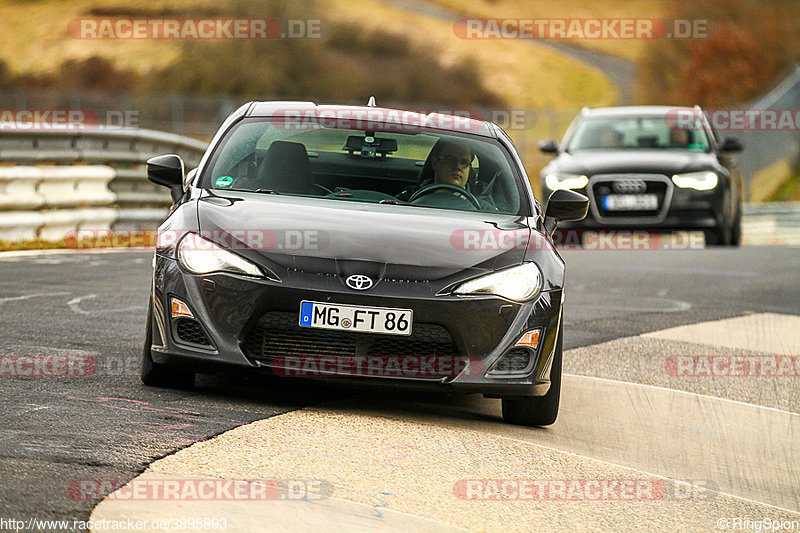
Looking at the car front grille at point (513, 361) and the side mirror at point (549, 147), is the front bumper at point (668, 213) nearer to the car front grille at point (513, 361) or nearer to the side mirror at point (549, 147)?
the side mirror at point (549, 147)

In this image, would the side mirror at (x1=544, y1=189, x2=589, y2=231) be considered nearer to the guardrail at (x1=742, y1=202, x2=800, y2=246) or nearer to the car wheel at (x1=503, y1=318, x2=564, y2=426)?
the car wheel at (x1=503, y1=318, x2=564, y2=426)

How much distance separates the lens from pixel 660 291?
13281 mm

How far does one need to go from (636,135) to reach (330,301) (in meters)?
12.2

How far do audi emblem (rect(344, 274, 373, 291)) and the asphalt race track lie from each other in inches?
23.9

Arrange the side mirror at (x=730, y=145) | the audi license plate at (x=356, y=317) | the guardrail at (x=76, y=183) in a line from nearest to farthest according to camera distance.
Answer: the audi license plate at (x=356, y=317) → the guardrail at (x=76, y=183) → the side mirror at (x=730, y=145)

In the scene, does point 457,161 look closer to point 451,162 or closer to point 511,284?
point 451,162

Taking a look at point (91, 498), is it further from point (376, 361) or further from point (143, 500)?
point (376, 361)

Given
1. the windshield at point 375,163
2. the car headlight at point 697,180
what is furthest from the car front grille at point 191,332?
the car headlight at point 697,180

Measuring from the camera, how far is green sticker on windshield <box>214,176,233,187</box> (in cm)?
697

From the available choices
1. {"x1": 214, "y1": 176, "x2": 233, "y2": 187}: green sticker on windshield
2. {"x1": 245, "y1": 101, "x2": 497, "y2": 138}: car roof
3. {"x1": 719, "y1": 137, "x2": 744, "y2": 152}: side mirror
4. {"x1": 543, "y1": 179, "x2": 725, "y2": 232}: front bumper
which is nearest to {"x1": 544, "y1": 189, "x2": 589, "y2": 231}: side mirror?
{"x1": 245, "y1": 101, "x2": 497, "y2": 138}: car roof

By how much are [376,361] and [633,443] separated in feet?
4.84

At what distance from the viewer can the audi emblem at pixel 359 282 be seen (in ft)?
19.4

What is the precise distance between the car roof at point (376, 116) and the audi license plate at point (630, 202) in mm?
8151

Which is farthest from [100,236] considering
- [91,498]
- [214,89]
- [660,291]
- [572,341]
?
[214,89]
